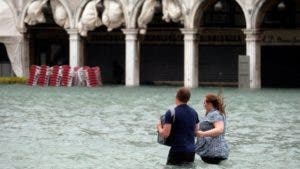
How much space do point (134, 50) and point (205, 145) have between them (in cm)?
2892

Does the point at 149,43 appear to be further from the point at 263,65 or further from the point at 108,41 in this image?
the point at 263,65

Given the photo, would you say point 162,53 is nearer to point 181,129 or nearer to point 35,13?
point 35,13

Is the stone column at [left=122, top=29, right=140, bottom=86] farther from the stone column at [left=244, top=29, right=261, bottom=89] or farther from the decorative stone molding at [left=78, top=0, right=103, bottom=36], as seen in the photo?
the stone column at [left=244, top=29, right=261, bottom=89]

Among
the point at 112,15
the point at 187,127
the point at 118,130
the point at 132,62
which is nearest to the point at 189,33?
the point at 132,62

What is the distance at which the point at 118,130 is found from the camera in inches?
860

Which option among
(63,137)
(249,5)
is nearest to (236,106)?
(63,137)

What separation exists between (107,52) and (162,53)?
293cm

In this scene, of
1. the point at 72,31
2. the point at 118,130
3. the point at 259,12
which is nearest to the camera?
the point at 118,130

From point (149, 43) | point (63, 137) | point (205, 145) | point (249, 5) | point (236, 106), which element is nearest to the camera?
point (205, 145)

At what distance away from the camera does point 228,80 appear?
4734 centimetres

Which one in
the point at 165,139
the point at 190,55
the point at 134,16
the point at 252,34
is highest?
the point at 134,16

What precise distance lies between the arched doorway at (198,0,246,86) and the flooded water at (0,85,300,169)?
436 inches

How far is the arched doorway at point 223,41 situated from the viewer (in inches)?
1841

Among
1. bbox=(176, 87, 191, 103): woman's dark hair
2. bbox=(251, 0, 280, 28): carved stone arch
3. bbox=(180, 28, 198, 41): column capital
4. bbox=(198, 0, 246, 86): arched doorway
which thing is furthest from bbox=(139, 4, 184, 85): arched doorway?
bbox=(176, 87, 191, 103): woman's dark hair
